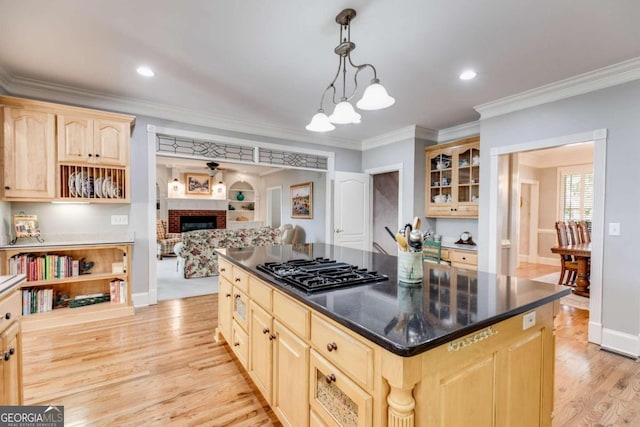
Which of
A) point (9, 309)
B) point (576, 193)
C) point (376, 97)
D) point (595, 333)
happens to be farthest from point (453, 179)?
point (9, 309)

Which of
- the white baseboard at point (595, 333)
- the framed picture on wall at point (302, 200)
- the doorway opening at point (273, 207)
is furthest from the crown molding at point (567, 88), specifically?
the doorway opening at point (273, 207)

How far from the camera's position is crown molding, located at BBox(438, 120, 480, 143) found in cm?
438

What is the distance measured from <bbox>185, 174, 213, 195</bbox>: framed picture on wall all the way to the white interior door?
568cm

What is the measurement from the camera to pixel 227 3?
75.9 inches

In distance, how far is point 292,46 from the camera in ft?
7.93

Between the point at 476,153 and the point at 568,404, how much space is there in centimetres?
311

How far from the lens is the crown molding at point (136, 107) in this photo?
3189 millimetres

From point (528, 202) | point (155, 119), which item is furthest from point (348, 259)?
point (528, 202)

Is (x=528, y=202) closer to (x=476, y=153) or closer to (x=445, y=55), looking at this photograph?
(x=476, y=153)

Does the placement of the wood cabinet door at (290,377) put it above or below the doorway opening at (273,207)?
below

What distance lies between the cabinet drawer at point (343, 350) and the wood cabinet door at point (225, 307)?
1375 millimetres

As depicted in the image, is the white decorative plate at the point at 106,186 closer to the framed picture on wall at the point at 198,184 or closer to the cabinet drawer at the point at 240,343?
the cabinet drawer at the point at 240,343

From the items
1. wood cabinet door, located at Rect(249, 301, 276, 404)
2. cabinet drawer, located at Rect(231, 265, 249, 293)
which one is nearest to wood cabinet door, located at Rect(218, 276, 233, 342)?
cabinet drawer, located at Rect(231, 265, 249, 293)

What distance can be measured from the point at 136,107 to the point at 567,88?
491 cm
